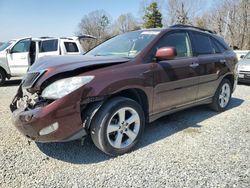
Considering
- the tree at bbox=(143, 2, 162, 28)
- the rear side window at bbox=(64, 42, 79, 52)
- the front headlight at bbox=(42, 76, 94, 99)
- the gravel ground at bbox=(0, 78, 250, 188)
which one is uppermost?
the tree at bbox=(143, 2, 162, 28)

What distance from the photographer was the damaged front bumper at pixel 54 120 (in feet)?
9.37

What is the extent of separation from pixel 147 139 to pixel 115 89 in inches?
43.9

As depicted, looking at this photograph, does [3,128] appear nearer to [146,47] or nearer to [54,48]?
[146,47]

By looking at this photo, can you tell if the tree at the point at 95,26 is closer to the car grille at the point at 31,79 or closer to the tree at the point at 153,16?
A: the tree at the point at 153,16

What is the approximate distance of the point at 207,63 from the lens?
15.7ft

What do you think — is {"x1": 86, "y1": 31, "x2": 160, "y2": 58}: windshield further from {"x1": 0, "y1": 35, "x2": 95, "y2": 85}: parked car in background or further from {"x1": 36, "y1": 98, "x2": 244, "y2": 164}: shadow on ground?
{"x1": 0, "y1": 35, "x2": 95, "y2": 85}: parked car in background

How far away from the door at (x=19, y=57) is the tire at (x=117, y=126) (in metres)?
7.21

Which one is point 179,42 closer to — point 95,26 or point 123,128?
point 123,128

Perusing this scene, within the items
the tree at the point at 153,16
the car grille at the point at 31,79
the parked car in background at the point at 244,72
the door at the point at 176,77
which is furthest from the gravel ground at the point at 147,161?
the tree at the point at 153,16

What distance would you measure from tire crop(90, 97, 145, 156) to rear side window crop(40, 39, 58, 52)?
285 inches

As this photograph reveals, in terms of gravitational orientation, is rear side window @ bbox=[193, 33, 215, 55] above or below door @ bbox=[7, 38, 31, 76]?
above

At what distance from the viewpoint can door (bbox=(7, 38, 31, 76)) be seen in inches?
373

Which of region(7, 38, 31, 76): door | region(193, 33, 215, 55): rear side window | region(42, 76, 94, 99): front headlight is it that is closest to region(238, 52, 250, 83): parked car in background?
region(193, 33, 215, 55): rear side window

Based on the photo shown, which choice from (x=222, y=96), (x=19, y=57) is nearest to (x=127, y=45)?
(x=222, y=96)
